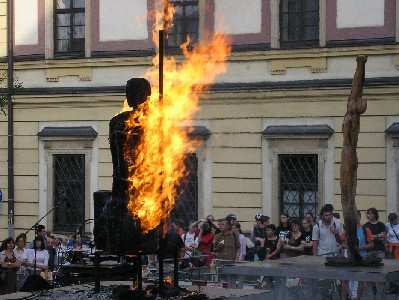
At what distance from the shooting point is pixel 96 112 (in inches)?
935

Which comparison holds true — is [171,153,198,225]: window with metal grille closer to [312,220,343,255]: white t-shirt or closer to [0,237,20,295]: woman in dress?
[312,220,343,255]: white t-shirt

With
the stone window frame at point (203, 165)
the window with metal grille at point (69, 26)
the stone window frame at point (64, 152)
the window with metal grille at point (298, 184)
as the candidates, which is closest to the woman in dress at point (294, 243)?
the window with metal grille at point (298, 184)

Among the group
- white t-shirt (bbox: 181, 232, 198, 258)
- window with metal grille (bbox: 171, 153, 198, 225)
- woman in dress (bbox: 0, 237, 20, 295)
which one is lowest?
woman in dress (bbox: 0, 237, 20, 295)

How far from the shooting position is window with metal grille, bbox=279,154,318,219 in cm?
2178

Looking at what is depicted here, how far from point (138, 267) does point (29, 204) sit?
15511mm

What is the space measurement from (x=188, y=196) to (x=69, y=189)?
3.13m

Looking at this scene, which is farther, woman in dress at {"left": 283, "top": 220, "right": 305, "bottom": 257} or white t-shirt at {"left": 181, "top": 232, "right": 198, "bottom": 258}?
white t-shirt at {"left": 181, "top": 232, "right": 198, "bottom": 258}

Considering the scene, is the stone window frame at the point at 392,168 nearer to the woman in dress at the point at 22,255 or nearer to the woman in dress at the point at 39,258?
the woman in dress at the point at 39,258

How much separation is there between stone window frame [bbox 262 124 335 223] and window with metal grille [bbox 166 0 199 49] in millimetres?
3001

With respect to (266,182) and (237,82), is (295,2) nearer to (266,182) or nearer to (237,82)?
(237,82)

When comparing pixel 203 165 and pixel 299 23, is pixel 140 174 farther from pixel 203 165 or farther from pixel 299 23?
pixel 299 23

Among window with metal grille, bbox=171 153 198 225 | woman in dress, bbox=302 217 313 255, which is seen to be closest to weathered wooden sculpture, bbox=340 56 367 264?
woman in dress, bbox=302 217 313 255

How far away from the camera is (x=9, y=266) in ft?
52.3

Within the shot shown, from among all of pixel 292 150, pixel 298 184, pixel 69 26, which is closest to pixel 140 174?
pixel 292 150
